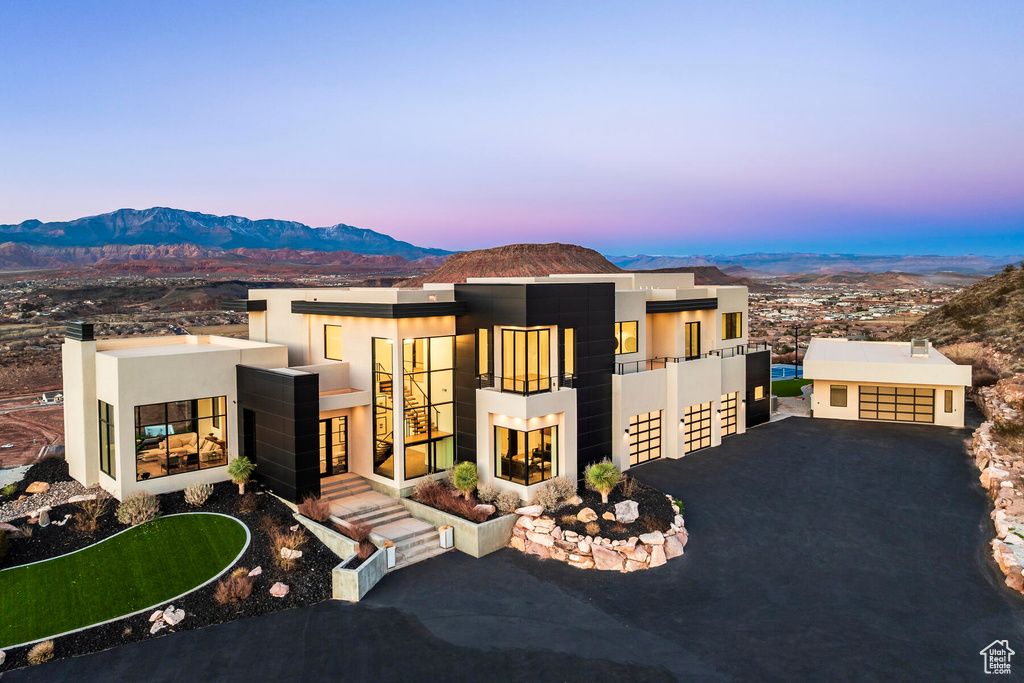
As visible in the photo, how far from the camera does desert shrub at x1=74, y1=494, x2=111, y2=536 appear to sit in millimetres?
15562

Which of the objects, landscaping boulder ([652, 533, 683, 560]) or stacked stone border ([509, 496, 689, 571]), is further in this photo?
landscaping boulder ([652, 533, 683, 560])

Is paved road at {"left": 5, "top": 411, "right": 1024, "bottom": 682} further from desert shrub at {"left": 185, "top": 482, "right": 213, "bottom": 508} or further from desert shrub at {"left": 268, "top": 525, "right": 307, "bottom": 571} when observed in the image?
desert shrub at {"left": 185, "top": 482, "right": 213, "bottom": 508}

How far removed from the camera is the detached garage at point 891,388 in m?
28.0

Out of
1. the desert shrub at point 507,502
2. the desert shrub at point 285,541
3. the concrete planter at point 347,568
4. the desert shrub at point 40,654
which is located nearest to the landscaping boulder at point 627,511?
the desert shrub at point 507,502

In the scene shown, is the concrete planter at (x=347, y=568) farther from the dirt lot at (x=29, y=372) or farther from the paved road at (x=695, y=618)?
the dirt lot at (x=29, y=372)

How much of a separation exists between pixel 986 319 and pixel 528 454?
157ft

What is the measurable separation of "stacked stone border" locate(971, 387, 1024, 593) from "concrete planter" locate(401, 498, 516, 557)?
11493mm

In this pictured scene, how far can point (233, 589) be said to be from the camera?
13.5 meters

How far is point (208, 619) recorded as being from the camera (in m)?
12.8

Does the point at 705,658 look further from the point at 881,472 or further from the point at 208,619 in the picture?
the point at 881,472

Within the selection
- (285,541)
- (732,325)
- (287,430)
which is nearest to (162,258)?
(732,325)

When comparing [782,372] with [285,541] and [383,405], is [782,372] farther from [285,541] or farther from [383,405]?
[285,541]

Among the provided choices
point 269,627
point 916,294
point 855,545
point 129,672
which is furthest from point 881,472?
point 916,294

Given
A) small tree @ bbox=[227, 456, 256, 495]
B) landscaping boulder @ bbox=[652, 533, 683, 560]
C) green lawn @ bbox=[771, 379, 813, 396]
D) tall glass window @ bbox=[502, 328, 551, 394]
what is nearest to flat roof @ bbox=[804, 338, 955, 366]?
green lawn @ bbox=[771, 379, 813, 396]
